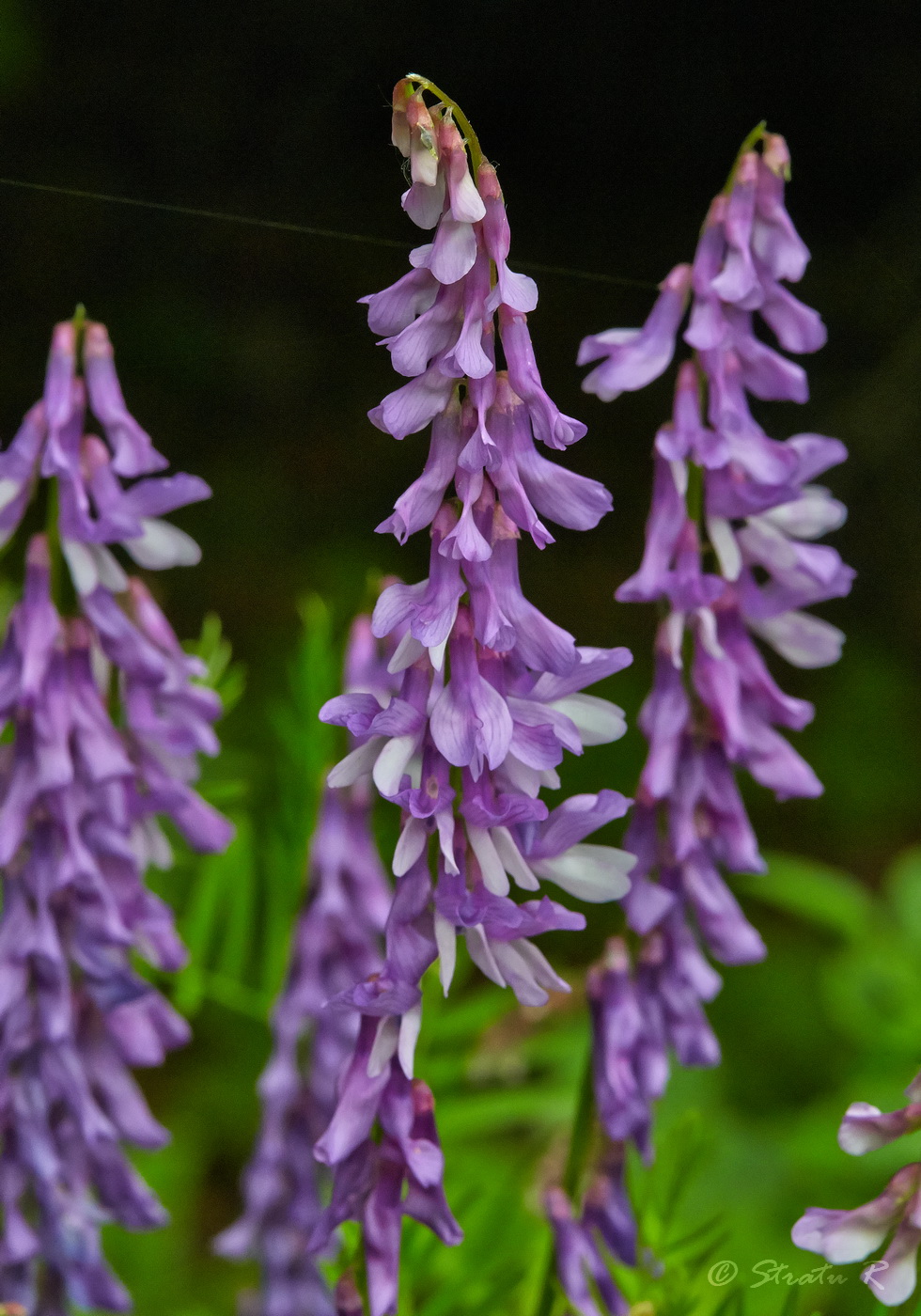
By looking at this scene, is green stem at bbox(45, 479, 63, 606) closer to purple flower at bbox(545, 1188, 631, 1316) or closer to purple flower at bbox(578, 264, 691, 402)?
purple flower at bbox(578, 264, 691, 402)

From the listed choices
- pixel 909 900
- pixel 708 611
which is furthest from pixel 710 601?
pixel 909 900

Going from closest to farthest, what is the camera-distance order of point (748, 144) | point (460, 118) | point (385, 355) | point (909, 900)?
point (460, 118) → point (748, 144) → point (385, 355) → point (909, 900)

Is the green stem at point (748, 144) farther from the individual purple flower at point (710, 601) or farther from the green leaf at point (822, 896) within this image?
the green leaf at point (822, 896)

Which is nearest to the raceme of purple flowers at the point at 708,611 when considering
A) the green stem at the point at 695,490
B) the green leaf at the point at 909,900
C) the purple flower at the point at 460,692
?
the green stem at the point at 695,490

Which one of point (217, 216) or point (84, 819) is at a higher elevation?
point (217, 216)

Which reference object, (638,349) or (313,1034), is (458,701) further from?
(313,1034)

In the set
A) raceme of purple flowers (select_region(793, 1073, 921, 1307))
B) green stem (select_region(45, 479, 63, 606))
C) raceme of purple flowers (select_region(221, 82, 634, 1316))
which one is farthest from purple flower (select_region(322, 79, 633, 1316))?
green stem (select_region(45, 479, 63, 606))
